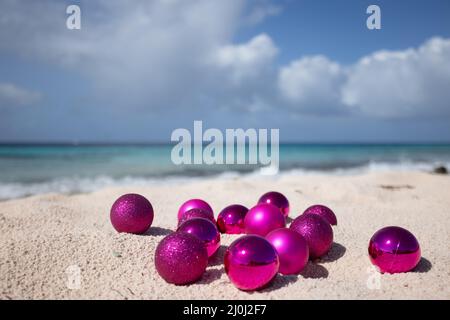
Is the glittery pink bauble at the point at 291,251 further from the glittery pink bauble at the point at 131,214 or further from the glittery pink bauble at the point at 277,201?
the glittery pink bauble at the point at 277,201

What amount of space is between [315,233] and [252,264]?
1.25 metres

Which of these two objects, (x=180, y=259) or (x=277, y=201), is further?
(x=277, y=201)

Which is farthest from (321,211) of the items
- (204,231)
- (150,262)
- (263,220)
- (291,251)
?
(150,262)

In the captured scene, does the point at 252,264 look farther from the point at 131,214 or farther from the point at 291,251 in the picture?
the point at 131,214

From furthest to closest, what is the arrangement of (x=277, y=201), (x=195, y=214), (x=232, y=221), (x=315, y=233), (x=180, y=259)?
(x=277, y=201) → (x=232, y=221) → (x=195, y=214) → (x=315, y=233) → (x=180, y=259)

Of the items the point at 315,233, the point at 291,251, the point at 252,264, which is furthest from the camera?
the point at 315,233

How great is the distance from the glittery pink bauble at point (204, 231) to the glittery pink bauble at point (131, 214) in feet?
3.12

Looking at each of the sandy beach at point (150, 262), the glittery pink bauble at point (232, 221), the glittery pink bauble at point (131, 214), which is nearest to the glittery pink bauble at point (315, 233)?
the sandy beach at point (150, 262)

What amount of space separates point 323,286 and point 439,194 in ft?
20.9

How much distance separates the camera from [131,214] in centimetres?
521

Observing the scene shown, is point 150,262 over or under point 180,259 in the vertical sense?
under

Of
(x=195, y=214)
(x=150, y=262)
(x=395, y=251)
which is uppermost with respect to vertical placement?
(x=195, y=214)

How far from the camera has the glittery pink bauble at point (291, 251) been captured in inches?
163
